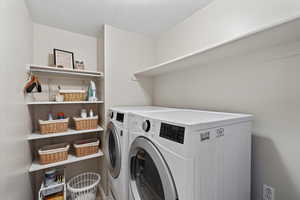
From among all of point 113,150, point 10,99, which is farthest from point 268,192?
point 10,99

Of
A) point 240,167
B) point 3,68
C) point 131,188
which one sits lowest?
point 131,188

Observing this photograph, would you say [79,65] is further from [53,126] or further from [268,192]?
[268,192]

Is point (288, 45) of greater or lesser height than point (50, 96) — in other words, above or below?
above

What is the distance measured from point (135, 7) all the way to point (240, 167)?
169 centimetres

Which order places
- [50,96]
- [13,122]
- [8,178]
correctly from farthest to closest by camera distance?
[50,96], [13,122], [8,178]

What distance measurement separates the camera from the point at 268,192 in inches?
35.7

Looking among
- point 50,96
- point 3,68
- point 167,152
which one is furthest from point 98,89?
point 167,152

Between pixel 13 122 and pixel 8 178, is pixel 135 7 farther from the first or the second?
pixel 8 178

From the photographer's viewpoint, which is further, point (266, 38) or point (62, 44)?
point (62, 44)

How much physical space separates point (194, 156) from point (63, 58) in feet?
6.25

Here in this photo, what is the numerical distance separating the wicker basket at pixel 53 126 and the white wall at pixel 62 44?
0.81 meters

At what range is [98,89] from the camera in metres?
1.89

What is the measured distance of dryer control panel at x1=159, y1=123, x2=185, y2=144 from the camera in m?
0.59

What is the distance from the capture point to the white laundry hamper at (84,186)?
1447 mm
